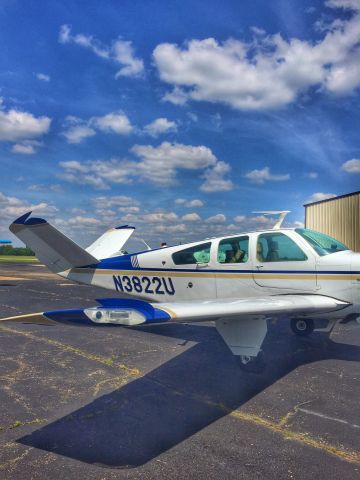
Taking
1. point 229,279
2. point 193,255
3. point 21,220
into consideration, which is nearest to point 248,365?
point 229,279

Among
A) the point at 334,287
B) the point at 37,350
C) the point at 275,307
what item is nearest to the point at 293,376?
the point at 275,307

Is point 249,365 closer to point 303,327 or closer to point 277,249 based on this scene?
point 277,249

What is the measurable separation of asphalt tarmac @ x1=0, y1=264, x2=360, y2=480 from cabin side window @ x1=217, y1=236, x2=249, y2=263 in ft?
6.30

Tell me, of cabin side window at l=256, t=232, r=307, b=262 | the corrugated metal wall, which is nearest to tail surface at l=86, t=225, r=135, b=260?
cabin side window at l=256, t=232, r=307, b=262

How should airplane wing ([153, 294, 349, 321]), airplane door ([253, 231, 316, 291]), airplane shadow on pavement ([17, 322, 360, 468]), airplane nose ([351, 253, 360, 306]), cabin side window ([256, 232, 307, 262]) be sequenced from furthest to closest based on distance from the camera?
1. cabin side window ([256, 232, 307, 262])
2. airplane door ([253, 231, 316, 291])
3. airplane nose ([351, 253, 360, 306])
4. airplane wing ([153, 294, 349, 321])
5. airplane shadow on pavement ([17, 322, 360, 468])

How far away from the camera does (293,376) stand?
20.2 ft

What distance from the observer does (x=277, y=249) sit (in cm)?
736

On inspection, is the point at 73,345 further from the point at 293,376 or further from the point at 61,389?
the point at 293,376

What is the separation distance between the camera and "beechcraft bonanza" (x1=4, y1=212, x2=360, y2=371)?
5.29 metres

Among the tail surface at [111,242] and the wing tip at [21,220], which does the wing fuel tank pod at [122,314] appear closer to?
the wing tip at [21,220]

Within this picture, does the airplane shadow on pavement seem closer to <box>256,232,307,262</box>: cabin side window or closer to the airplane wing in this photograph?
the airplane wing

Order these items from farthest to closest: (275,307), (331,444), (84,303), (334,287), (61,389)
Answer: (84,303) < (334,287) < (275,307) < (61,389) < (331,444)

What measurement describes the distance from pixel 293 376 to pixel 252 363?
2.26 ft

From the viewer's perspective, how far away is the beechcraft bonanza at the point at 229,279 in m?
5.29
